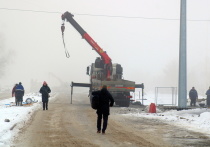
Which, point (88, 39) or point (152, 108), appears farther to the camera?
point (88, 39)

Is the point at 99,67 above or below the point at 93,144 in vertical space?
above

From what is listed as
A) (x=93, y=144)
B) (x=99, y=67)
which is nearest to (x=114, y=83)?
(x=99, y=67)

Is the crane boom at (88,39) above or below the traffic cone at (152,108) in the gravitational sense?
above

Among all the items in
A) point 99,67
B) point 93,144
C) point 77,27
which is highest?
point 77,27

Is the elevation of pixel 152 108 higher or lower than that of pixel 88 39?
lower

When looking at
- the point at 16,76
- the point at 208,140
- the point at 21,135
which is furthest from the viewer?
the point at 16,76

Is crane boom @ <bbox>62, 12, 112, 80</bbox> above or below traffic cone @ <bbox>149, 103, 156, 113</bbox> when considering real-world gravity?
above

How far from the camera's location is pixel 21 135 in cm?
1112

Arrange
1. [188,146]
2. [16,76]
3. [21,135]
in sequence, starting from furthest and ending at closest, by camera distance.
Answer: [16,76]
[21,135]
[188,146]

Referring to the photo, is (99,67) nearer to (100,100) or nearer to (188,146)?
(100,100)

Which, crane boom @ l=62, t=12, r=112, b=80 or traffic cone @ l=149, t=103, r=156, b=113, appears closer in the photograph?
traffic cone @ l=149, t=103, r=156, b=113

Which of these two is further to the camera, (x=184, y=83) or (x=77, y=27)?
(x=77, y=27)

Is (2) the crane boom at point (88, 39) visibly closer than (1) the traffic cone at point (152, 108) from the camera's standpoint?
No

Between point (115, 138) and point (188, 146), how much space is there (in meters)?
2.26
